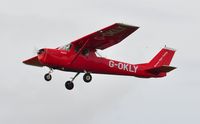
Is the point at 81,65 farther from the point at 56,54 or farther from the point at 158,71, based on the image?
the point at 158,71

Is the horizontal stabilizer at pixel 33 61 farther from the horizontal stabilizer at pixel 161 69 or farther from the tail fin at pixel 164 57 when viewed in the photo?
the tail fin at pixel 164 57

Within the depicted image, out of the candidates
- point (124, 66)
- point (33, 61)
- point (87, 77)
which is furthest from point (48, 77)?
point (124, 66)

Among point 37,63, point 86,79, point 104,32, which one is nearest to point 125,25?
point 104,32

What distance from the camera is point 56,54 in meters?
36.8

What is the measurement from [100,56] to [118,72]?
4.99ft

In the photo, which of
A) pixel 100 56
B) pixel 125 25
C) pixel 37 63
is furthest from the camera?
pixel 37 63

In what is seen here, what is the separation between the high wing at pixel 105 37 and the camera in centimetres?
3653

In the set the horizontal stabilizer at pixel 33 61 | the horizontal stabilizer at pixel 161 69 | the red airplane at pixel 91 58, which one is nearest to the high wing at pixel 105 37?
the red airplane at pixel 91 58

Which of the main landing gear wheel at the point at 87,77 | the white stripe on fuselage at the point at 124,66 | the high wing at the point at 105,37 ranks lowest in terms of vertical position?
the main landing gear wheel at the point at 87,77

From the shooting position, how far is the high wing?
36.5 metres

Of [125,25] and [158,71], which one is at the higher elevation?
[125,25]

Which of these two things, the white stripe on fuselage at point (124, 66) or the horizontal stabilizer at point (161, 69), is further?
the horizontal stabilizer at point (161, 69)

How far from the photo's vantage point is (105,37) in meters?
37.6

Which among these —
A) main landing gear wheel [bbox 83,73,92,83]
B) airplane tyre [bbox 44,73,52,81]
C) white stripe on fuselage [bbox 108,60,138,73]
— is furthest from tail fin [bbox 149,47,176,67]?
airplane tyre [bbox 44,73,52,81]
